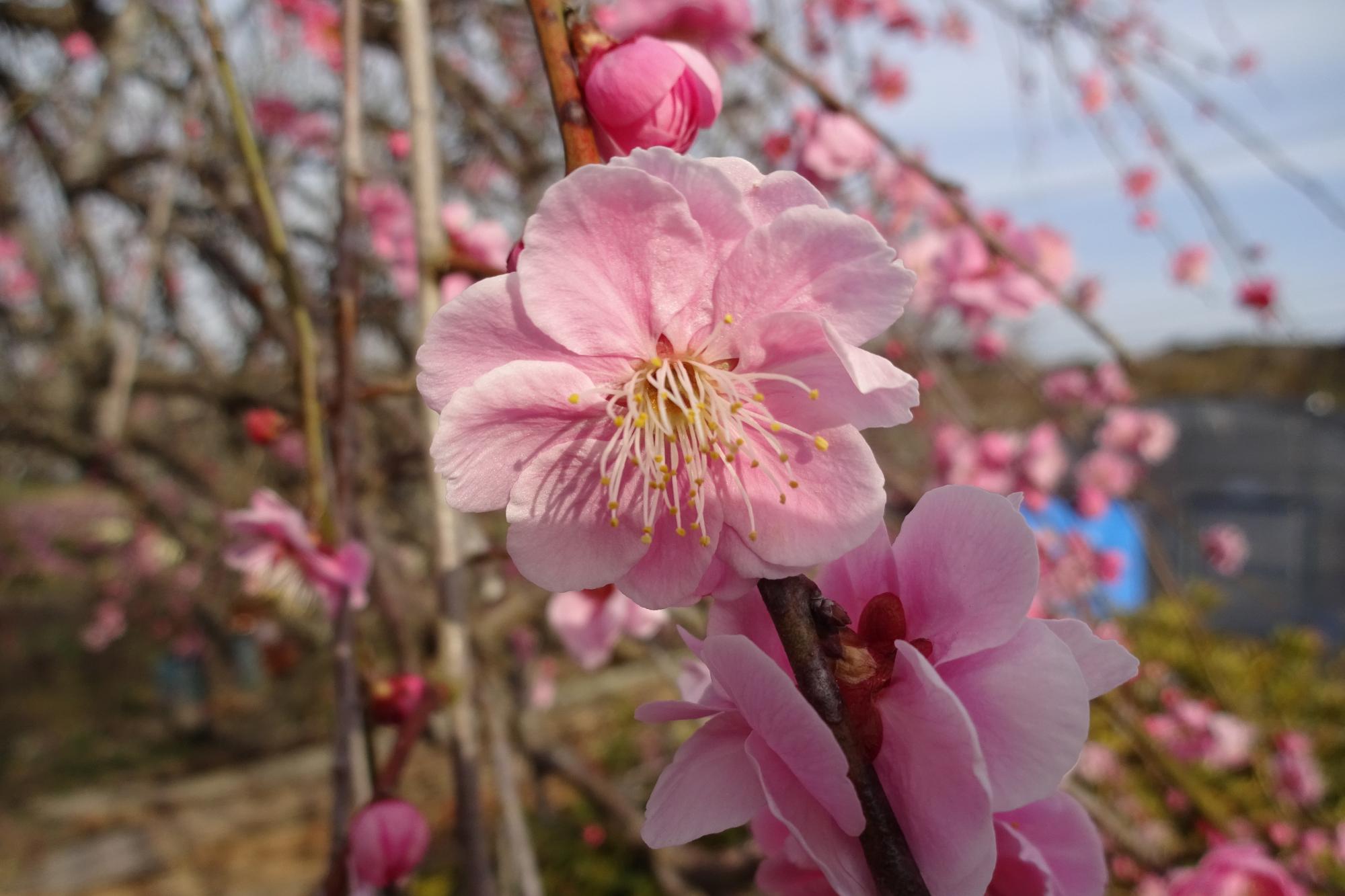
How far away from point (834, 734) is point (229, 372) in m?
2.87

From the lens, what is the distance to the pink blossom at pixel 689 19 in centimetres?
118

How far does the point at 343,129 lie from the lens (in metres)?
0.91

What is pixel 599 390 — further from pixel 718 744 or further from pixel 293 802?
pixel 293 802

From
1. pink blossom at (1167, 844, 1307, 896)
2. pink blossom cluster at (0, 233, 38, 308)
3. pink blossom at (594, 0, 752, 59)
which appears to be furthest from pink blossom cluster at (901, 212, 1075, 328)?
pink blossom cluster at (0, 233, 38, 308)

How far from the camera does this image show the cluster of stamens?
1.47 feet

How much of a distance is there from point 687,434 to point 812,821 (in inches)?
8.4

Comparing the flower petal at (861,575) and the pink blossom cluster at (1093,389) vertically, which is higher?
the pink blossom cluster at (1093,389)

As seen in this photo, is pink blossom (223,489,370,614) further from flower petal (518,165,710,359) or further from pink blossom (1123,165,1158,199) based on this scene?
pink blossom (1123,165,1158,199)

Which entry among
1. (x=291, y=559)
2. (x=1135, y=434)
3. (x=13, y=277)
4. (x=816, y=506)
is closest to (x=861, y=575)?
(x=816, y=506)

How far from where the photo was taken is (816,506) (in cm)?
43

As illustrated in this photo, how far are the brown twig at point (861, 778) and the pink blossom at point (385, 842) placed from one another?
41cm

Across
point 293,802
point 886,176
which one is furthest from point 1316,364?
point 293,802

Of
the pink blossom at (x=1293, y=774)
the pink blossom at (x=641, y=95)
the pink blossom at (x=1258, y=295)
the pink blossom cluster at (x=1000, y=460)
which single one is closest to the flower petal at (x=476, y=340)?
the pink blossom at (x=641, y=95)

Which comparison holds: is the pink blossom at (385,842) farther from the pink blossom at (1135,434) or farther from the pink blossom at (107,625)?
the pink blossom at (107,625)
